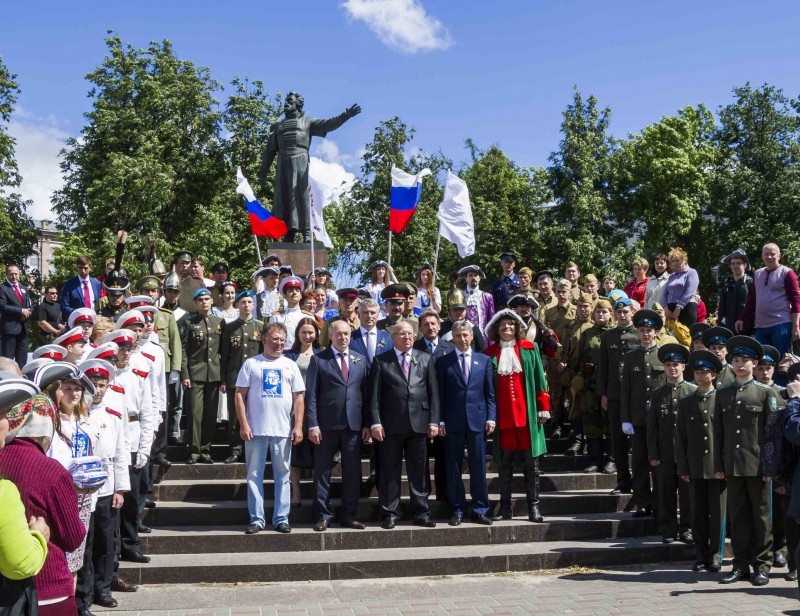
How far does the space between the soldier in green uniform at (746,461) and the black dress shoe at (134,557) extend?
5083 mm

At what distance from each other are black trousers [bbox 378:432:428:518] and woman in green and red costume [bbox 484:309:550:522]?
0.86 metres

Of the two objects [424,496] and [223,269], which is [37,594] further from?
[223,269]

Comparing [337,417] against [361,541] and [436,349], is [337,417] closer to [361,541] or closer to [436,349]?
[361,541]

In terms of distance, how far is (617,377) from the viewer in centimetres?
962

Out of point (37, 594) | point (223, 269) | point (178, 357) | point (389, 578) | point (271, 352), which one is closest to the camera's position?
point (37, 594)

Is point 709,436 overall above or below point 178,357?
below

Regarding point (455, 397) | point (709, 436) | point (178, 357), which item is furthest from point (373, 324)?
point (709, 436)

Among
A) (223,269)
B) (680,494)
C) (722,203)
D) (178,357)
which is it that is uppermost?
(722,203)

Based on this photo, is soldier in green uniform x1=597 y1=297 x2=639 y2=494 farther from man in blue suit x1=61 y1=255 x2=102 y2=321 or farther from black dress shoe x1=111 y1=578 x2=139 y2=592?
man in blue suit x1=61 y1=255 x2=102 y2=321

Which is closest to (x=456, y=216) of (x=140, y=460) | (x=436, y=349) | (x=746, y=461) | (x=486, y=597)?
(x=436, y=349)

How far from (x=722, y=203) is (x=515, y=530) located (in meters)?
29.5

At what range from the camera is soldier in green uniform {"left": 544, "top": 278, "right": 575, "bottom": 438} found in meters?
10.8

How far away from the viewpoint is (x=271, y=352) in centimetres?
826

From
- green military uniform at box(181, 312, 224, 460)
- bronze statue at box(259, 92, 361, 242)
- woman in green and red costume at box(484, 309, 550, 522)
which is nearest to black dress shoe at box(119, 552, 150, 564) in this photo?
green military uniform at box(181, 312, 224, 460)
